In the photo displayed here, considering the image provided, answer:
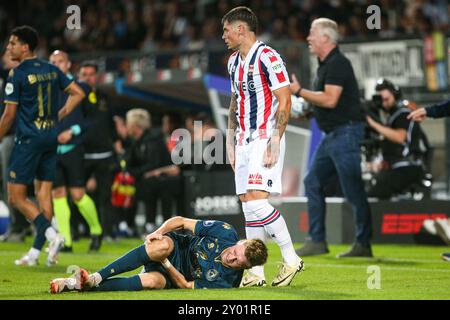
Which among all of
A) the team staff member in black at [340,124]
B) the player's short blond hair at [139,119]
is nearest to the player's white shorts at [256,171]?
the team staff member in black at [340,124]

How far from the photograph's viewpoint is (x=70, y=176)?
1212 centimetres

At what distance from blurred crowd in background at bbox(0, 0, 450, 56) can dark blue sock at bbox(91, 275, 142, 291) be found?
36.5ft

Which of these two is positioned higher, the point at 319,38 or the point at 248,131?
the point at 319,38

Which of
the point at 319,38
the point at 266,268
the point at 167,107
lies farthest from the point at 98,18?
the point at 266,268

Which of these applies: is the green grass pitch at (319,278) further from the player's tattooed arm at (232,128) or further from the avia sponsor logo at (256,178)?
the player's tattooed arm at (232,128)

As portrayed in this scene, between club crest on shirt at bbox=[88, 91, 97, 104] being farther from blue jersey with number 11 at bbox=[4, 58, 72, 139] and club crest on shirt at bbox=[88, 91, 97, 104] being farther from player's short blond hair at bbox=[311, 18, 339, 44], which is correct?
player's short blond hair at bbox=[311, 18, 339, 44]

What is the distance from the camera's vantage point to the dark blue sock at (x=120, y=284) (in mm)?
7453

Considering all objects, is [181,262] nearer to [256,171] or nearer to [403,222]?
[256,171]

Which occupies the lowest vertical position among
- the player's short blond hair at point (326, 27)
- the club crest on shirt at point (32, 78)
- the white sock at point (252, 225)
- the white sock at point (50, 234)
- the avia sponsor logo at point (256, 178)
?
the white sock at point (50, 234)

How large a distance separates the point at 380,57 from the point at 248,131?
7.59 metres

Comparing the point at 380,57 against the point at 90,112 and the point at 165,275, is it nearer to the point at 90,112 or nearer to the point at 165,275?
the point at 90,112

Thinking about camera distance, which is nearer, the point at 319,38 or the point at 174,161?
the point at 319,38

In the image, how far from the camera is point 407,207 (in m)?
Answer: 13.5

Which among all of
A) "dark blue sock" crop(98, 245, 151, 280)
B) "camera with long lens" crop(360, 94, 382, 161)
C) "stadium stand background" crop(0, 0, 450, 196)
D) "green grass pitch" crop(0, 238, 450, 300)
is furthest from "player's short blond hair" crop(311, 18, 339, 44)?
"dark blue sock" crop(98, 245, 151, 280)
